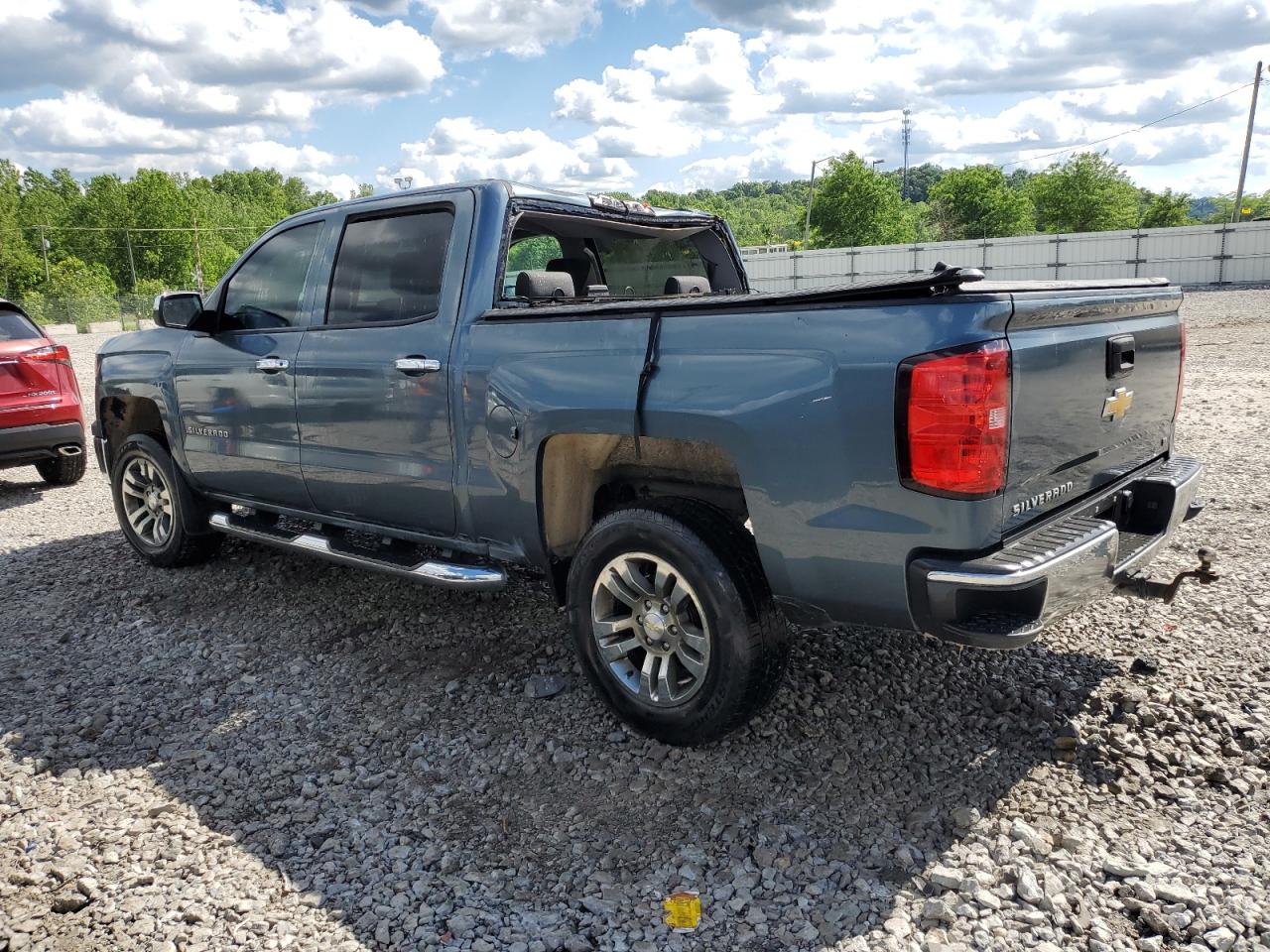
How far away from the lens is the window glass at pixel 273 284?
478cm

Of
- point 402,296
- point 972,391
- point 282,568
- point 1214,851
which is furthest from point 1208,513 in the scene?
point 282,568

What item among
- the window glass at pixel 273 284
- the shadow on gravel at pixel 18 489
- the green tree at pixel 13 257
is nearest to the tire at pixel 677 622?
the window glass at pixel 273 284

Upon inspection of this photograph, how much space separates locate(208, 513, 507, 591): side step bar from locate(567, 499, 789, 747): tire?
413 mm

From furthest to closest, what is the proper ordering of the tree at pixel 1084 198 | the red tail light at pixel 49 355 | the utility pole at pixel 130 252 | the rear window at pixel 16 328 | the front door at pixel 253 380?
1. the utility pole at pixel 130 252
2. the tree at pixel 1084 198
3. the rear window at pixel 16 328
4. the red tail light at pixel 49 355
5. the front door at pixel 253 380

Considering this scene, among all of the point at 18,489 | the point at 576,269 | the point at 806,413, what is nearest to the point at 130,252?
the point at 18,489

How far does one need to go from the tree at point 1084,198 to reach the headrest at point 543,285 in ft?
223

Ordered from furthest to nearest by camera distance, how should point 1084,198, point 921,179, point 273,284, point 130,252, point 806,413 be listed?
point 921,179, point 130,252, point 1084,198, point 273,284, point 806,413

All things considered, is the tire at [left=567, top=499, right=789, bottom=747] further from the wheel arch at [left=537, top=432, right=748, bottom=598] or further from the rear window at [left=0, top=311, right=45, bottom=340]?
the rear window at [left=0, top=311, right=45, bottom=340]

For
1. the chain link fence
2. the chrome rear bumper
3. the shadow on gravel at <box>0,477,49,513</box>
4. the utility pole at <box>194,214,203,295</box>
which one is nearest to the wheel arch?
the chrome rear bumper

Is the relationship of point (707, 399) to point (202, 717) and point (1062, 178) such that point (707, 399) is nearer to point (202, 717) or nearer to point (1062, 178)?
point (202, 717)

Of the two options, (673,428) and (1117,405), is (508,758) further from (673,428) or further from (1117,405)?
(1117,405)

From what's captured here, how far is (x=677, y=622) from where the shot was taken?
3.36 m

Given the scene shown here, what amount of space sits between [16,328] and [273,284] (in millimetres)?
4706

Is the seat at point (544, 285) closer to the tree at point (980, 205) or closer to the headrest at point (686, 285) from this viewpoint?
the headrest at point (686, 285)
